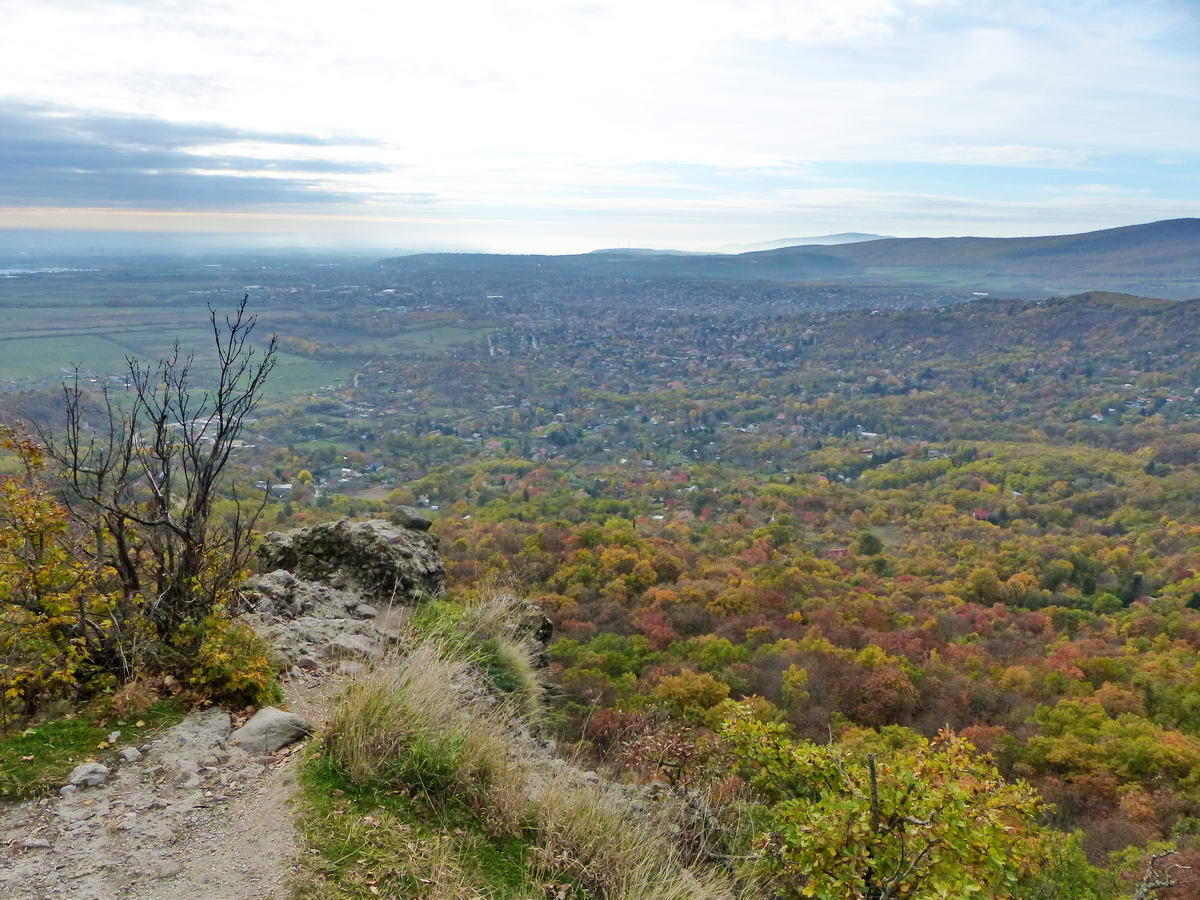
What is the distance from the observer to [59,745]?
4.29m

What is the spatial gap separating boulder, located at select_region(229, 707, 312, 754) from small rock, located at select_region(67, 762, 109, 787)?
695mm

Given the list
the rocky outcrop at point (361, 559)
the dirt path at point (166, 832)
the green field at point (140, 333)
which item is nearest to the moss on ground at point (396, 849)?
the dirt path at point (166, 832)

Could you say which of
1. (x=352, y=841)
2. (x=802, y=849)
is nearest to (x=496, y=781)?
(x=352, y=841)

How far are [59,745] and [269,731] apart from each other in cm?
116

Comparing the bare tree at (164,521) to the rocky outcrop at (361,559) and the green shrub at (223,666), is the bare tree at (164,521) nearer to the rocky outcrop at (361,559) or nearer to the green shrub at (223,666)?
the green shrub at (223,666)

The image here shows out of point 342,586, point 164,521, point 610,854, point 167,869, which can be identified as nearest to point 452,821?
point 610,854

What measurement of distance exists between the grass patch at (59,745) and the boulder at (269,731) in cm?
51

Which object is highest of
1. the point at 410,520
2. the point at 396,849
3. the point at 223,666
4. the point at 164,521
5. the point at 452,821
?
the point at 164,521

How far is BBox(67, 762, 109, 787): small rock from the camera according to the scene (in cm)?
403

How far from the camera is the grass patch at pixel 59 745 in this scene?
3.94 meters

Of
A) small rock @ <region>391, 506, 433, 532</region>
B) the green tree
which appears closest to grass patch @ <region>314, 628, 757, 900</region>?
the green tree

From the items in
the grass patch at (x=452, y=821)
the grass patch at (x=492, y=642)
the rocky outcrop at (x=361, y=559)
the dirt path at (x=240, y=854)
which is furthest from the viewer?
the rocky outcrop at (x=361, y=559)

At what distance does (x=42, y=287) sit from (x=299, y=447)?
104627 mm

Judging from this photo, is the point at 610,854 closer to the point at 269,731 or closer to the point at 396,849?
the point at 396,849
